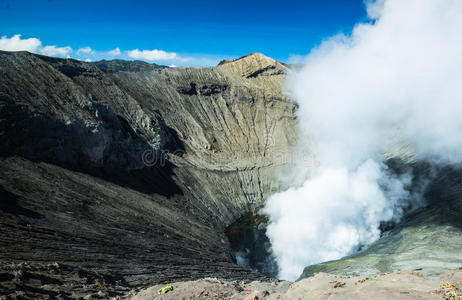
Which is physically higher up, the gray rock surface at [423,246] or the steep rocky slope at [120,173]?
the steep rocky slope at [120,173]

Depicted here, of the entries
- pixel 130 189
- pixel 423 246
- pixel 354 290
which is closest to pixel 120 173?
pixel 130 189

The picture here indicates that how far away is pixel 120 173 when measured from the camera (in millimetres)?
39719

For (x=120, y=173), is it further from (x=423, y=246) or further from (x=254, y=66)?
(x=254, y=66)

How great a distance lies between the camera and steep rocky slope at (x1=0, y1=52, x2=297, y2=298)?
21.3m

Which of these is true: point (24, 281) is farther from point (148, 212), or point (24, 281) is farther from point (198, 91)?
point (198, 91)

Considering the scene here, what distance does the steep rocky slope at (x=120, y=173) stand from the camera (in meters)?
21.3

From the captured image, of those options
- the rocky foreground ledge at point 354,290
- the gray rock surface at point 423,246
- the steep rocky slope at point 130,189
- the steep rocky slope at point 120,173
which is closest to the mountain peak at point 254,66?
the steep rocky slope at point 120,173

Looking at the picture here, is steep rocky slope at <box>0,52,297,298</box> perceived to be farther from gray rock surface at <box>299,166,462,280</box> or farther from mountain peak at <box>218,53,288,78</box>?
mountain peak at <box>218,53,288,78</box>

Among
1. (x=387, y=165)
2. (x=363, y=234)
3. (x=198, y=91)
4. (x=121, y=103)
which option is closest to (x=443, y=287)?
(x=363, y=234)

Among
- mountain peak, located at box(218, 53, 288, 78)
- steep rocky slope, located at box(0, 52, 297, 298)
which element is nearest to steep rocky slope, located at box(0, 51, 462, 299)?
steep rocky slope, located at box(0, 52, 297, 298)

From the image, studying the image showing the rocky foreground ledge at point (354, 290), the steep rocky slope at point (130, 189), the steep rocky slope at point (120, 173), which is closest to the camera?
the rocky foreground ledge at point (354, 290)

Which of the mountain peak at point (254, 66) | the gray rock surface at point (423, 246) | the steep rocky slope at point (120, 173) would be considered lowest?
the gray rock surface at point (423, 246)

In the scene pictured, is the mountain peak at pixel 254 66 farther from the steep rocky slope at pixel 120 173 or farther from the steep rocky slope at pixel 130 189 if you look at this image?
the steep rocky slope at pixel 130 189

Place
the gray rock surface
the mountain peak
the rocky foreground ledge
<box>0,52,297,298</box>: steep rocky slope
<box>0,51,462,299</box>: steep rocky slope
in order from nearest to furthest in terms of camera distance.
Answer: the rocky foreground ledge, <box>0,51,462,299</box>: steep rocky slope, <box>0,52,297,298</box>: steep rocky slope, the gray rock surface, the mountain peak
